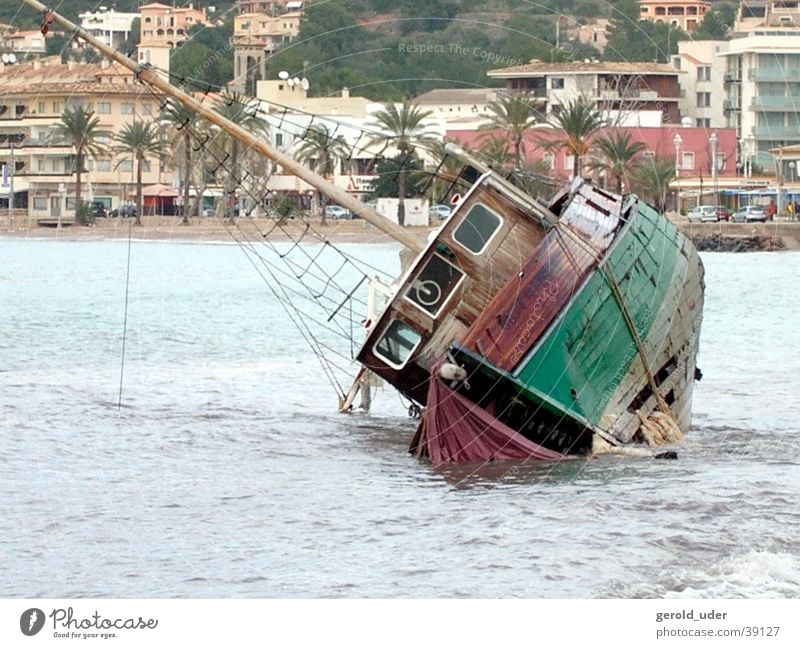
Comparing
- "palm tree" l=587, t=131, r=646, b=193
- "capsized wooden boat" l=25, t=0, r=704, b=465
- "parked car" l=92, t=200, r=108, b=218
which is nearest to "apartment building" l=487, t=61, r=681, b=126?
"palm tree" l=587, t=131, r=646, b=193

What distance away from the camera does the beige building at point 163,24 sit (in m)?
61.3

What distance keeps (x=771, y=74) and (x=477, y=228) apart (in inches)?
3244

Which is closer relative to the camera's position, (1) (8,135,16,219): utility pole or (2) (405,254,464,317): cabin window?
(2) (405,254,464,317): cabin window

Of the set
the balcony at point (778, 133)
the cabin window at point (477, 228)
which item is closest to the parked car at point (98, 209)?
the balcony at point (778, 133)

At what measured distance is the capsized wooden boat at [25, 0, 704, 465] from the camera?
28.9 metres

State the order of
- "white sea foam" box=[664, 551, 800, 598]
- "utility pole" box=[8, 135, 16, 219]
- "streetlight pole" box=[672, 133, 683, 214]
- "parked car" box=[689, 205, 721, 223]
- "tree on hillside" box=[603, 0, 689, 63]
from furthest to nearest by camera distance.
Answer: "parked car" box=[689, 205, 721, 223], "utility pole" box=[8, 135, 16, 219], "streetlight pole" box=[672, 133, 683, 214], "tree on hillside" box=[603, 0, 689, 63], "white sea foam" box=[664, 551, 800, 598]

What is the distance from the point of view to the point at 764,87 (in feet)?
368

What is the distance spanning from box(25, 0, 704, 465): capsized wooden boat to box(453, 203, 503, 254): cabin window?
0.07 ft

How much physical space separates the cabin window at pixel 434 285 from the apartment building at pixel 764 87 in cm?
7699

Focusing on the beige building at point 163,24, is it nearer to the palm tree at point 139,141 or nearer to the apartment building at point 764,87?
the palm tree at point 139,141

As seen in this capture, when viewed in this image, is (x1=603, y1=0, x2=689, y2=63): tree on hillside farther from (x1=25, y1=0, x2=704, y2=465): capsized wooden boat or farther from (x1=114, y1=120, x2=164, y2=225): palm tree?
(x1=25, y1=0, x2=704, y2=465): capsized wooden boat

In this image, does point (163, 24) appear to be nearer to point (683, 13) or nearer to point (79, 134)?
point (79, 134)

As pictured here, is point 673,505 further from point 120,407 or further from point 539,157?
point 539,157
